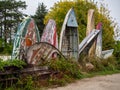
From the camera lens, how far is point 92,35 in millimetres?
16625

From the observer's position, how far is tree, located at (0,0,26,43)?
39.3 metres

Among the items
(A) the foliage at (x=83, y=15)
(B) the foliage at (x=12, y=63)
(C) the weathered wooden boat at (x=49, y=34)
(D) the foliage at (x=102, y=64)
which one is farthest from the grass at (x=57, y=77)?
(A) the foliage at (x=83, y=15)

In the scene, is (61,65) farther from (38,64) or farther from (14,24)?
(14,24)

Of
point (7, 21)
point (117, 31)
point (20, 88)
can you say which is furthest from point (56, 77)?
point (7, 21)

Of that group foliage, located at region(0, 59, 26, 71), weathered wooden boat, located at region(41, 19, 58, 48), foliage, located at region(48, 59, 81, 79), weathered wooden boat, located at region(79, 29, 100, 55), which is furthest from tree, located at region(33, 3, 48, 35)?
foliage, located at region(0, 59, 26, 71)

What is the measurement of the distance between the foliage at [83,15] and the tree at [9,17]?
8.65 m

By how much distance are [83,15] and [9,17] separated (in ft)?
49.2

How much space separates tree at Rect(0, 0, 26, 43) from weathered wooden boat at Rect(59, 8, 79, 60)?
24.4 metres

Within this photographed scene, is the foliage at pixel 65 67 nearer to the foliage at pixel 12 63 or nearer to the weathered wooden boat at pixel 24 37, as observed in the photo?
the weathered wooden boat at pixel 24 37

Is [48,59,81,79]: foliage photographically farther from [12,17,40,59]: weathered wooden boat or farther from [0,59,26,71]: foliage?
[0,59,26,71]: foliage

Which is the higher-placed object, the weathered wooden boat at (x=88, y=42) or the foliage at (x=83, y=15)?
the foliage at (x=83, y=15)

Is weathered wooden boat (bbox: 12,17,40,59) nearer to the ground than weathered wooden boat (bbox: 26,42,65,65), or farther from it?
farther from it

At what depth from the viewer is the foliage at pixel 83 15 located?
27.2m

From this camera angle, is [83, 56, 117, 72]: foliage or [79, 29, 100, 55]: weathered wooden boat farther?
[79, 29, 100, 55]: weathered wooden boat
